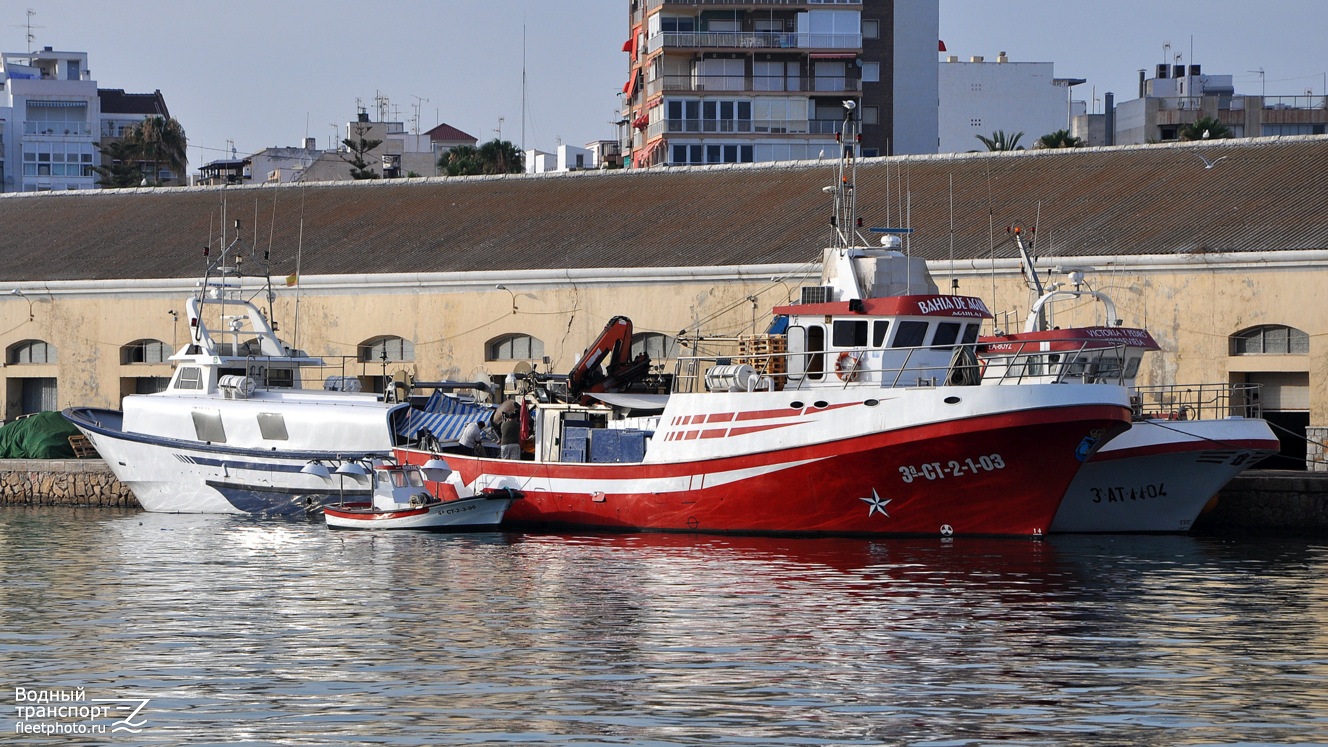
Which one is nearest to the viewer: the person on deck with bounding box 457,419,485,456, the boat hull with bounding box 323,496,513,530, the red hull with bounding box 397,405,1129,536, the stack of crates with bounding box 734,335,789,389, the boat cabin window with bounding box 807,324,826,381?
the red hull with bounding box 397,405,1129,536

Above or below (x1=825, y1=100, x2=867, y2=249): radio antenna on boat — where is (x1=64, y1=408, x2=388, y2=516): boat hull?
below

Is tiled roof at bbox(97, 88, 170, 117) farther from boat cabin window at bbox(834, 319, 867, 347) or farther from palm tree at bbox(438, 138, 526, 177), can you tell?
boat cabin window at bbox(834, 319, 867, 347)

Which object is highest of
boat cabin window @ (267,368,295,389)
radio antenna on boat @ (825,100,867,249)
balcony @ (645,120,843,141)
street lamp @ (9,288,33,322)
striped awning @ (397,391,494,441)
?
balcony @ (645,120,843,141)

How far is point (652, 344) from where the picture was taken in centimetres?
3719

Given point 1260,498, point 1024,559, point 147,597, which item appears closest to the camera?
point 147,597

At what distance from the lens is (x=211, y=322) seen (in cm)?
3706

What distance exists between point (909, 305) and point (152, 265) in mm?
24472

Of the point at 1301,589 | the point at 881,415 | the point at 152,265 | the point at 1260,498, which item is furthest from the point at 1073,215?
the point at 152,265

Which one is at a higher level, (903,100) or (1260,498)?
(903,100)

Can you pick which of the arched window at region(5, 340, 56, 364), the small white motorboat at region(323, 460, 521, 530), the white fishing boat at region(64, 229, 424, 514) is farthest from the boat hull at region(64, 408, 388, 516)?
the arched window at region(5, 340, 56, 364)

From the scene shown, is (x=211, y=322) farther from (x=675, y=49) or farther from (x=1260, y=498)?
(x=675, y=49)

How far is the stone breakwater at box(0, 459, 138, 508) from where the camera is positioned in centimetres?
3369

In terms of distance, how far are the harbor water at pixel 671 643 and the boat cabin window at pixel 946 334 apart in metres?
3.19

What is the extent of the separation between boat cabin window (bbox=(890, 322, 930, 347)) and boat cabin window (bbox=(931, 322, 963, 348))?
0.20m
